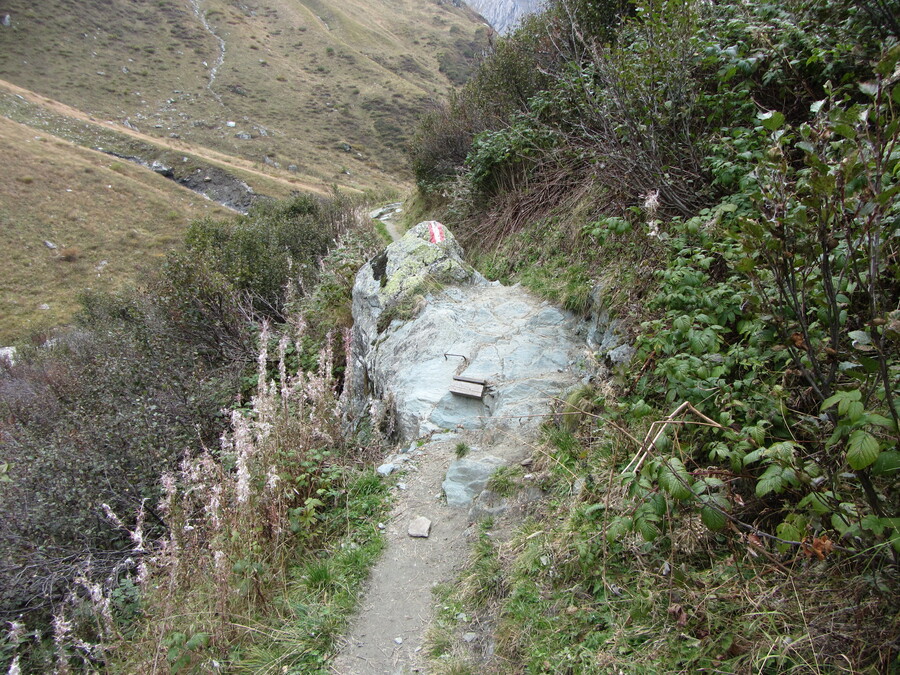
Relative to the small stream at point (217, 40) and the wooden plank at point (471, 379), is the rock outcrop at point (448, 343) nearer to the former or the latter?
the wooden plank at point (471, 379)

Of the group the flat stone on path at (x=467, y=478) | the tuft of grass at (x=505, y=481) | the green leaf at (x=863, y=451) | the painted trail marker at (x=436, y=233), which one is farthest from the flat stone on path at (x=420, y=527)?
the painted trail marker at (x=436, y=233)

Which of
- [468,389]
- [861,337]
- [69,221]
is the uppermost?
[861,337]

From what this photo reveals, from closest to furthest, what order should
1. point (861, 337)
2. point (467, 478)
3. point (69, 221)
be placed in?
point (861, 337) < point (467, 478) < point (69, 221)

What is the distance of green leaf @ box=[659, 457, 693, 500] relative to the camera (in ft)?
6.39

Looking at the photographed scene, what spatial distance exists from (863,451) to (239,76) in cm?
9376

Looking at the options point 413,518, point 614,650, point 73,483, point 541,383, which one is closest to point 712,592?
point 614,650

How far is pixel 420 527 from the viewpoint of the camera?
12.5 feet

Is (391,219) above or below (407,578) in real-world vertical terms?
above

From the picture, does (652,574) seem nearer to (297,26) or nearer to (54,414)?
(54,414)

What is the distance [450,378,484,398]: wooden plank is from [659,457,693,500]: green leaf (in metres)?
3.17

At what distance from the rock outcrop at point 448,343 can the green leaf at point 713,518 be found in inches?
89.6

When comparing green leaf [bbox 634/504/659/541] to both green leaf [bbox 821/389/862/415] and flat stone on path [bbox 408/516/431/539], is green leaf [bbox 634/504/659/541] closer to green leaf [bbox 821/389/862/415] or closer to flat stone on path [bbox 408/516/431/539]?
green leaf [bbox 821/389/862/415]

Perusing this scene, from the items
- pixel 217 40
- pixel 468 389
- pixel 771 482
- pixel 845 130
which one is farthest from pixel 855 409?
pixel 217 40

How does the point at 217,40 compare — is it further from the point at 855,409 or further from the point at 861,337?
the point at 855,409
